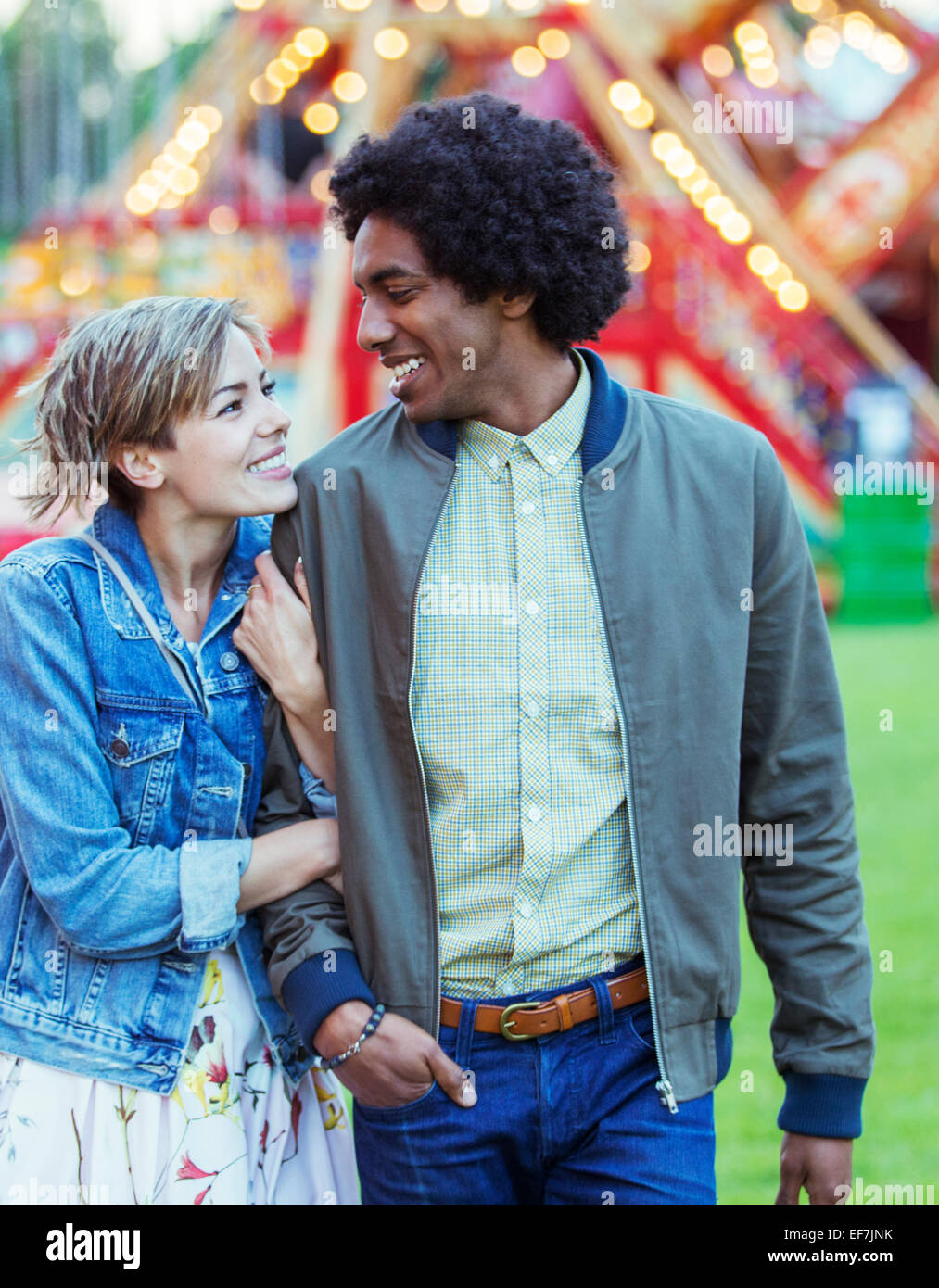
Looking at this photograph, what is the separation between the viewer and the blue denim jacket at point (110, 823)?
6.94ft

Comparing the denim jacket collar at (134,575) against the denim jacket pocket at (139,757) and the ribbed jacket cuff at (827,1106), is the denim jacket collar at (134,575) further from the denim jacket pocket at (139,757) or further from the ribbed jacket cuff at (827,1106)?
the ribbed jacket cuff at (827,1106)

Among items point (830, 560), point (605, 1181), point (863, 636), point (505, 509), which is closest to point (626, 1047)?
point (605, 1181)

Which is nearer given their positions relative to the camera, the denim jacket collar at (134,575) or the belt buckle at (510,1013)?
the belt buckle at (510,1013)

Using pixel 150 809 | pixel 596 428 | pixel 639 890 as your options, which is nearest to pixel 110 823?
pixel 150 809

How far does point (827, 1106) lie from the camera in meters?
2.25

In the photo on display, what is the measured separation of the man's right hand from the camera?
2088mm

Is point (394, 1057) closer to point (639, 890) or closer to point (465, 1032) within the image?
point (465, 1032)

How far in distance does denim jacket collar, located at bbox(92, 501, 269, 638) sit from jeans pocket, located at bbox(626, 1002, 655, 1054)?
91 cm

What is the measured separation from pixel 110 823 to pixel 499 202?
114 cm
